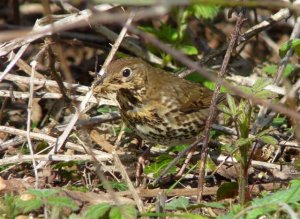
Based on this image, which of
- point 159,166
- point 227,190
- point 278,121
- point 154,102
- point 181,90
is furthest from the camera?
point 278,121

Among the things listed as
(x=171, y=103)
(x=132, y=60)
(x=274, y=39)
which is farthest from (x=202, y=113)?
(x=274, y=39)

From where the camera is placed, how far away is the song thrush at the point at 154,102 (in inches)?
164

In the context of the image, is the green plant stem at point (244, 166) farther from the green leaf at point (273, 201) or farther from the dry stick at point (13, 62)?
the dry stick at point (13, 62)

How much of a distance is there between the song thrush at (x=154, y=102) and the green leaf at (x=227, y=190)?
61 cm

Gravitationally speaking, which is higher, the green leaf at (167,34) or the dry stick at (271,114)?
the green leaf at (167,34)

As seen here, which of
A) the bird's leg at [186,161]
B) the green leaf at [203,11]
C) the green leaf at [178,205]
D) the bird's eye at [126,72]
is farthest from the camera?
the green leaf at [203,11]

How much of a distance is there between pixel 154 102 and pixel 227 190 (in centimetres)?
87

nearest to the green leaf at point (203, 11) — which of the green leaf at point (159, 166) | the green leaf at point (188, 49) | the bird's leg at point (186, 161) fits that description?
the green leaf at point (188, 49)

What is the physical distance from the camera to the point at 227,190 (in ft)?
12.5

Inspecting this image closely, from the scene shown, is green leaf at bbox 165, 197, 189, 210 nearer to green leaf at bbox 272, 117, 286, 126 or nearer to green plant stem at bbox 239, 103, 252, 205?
green plant stem at bbox 239, 103, 252, 205

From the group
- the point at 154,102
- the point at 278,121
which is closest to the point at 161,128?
the point at 154,102

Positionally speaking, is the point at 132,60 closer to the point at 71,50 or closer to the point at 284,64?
the point at 284,64

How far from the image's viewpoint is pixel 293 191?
3.11 m

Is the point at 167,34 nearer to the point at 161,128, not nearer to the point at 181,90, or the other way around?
the point at 181,90
